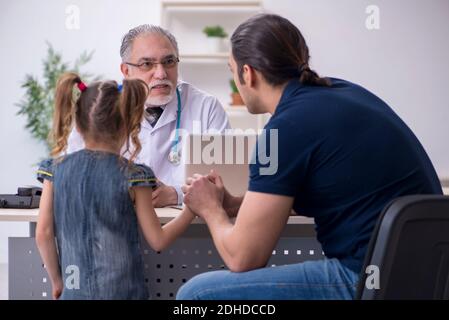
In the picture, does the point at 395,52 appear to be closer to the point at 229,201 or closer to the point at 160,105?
the point at 160,105

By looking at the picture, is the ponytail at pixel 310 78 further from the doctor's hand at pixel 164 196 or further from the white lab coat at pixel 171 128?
the white lab coat at pixel 171 128

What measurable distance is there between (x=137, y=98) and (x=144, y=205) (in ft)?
0.94

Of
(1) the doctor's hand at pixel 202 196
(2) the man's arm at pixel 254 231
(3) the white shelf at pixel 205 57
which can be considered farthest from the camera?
(3) the white shelf at pixel 205 57

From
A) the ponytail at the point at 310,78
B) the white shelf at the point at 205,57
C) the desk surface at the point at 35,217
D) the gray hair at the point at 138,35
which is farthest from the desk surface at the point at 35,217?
the white shelf at the point at 205,57

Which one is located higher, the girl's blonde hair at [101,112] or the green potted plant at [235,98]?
the girl's blonde hair at [101,112]

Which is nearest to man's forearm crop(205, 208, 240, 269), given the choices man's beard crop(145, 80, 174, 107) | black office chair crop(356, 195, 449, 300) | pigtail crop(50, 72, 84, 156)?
black office chair crop(356, 195, 449, 300)

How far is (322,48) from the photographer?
5543mm

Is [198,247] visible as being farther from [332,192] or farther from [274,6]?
[274,6]

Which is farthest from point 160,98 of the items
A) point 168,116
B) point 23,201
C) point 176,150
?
point 23,201

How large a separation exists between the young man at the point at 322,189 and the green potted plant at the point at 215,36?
11.7 feet

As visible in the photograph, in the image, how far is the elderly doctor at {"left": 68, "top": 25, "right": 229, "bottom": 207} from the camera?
2.78m

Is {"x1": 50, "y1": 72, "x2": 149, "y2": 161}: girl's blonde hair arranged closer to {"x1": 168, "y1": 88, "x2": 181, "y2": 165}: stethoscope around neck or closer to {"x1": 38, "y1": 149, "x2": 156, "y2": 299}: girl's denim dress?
{"x1": 38, "y1": 149, "x2": 156, "y2": 299}: girl's denim dress

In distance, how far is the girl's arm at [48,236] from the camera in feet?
6.06
